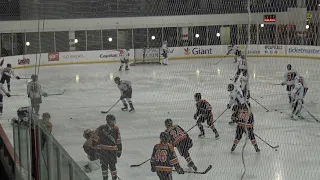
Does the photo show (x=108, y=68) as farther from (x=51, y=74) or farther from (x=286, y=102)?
(x=286, y=102)

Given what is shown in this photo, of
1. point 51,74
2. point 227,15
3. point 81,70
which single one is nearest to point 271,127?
point 227,15

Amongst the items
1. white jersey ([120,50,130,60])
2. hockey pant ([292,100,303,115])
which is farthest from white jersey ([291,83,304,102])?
white jersey ([120,50,130,60])

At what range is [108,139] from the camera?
151 inches

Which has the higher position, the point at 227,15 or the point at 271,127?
the point at 227,15

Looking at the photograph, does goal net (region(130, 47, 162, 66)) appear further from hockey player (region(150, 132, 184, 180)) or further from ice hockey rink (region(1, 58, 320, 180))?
hockey player (region(150, 132, 184, 180))

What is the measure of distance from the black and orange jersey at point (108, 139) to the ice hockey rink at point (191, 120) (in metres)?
0.16

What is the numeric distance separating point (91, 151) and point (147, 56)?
40.9ft

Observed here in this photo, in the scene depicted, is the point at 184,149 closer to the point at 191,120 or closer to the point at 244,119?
the point at 244,119

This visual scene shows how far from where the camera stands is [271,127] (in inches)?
275

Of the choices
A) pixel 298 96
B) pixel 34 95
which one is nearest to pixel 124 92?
pixel 298 96

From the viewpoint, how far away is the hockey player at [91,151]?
311cm

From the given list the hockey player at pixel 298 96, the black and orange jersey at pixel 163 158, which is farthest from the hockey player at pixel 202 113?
the black and orange jersey at pixel 163 158

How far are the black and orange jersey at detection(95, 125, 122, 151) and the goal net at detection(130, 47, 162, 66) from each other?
9.44 metres

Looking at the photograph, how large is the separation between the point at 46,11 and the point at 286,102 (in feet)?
18.9
